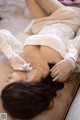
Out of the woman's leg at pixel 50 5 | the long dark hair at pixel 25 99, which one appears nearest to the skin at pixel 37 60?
the long dark hair at pixel 25 99

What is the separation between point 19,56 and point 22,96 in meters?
0.38

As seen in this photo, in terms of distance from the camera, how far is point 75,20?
1790mm

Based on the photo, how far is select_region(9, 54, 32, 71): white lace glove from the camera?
1.39 m

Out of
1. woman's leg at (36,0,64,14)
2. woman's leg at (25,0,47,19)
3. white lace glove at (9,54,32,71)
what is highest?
woman's leg at (36,0,64,14)

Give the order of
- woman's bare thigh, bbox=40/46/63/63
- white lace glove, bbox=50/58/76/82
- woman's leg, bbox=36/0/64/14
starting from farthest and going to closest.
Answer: woman's leg, bbox=36/0/64/14, woman's bare thigh, bbox=40/46/63/63, white lace glove, bbox=50/58/76/82

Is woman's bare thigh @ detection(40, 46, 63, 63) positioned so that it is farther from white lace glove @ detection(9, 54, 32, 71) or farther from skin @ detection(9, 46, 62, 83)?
white lace glove @ detection(9, 54, 32, 71)

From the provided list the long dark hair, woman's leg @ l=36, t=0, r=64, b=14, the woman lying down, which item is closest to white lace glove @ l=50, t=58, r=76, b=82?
the woman lying down

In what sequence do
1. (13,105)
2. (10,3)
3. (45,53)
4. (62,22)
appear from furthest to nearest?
(10,3), (62,22), (45,53), (13,105)

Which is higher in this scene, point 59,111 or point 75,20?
point 75,20

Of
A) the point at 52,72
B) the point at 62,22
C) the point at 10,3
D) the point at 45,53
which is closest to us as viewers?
the point at 52,72

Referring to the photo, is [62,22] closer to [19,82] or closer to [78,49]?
[78,49]

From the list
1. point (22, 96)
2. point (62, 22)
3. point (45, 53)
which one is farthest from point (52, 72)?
point (62, 22)

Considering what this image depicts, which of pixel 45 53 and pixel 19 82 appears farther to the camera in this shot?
pixel 45 53

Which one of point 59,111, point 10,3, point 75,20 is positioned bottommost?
point 10,3
